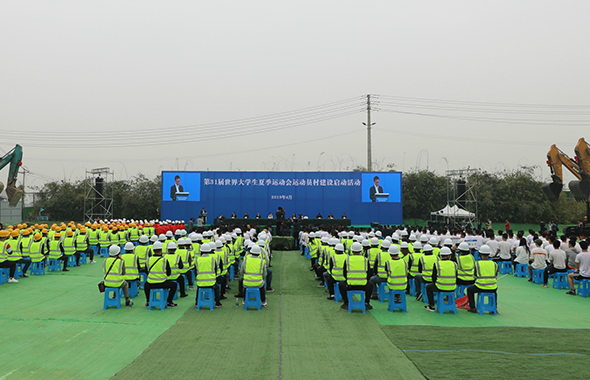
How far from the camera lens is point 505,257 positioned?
1605 centimetres

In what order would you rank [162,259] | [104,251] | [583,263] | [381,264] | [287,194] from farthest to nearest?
1. [287,194]
2. [104,251]
3. [583,263]
4. [381,264]
5. [162,259]

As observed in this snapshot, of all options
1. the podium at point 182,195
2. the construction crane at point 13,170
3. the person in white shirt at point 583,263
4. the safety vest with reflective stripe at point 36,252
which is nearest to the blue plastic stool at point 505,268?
the person in white shirt at point 583,263

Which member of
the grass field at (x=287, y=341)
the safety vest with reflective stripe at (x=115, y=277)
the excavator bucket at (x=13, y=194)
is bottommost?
the grass field at (x=287, y=341)

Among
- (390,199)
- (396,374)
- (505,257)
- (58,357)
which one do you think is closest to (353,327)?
(396,374)

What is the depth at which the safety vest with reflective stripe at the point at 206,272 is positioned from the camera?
9.66 metres

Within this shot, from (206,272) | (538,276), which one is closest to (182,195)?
(206,272)

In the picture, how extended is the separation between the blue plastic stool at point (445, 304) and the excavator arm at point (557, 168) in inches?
920

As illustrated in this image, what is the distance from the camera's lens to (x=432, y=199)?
43.3 meters

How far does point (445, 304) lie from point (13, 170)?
3655cm

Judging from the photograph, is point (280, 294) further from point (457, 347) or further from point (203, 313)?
point (457, 347)

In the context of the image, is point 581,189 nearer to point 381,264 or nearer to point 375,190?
point 375,190

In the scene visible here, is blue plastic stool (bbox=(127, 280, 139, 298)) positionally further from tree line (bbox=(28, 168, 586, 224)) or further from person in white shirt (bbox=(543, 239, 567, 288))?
tree line (bbox=(28, 168, 586, 224))

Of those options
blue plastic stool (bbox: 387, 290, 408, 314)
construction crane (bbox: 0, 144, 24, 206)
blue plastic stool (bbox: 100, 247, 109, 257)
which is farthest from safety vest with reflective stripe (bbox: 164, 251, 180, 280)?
construction crane (bbox: 0, 144, 24, 206)

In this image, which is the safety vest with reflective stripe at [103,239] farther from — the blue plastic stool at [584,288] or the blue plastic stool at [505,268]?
the blue plastic stool at [584,288]
